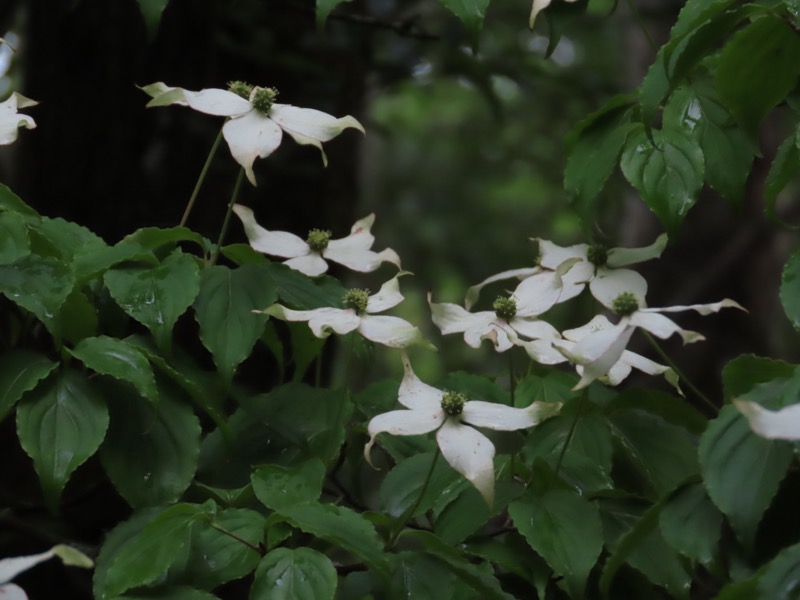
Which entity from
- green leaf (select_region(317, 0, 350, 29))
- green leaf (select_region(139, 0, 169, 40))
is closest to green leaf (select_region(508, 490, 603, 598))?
green leaf (select_region(317, 0, 350, 29))

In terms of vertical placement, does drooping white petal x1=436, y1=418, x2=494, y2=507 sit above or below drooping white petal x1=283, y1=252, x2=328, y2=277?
above

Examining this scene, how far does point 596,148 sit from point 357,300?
0.29 metres

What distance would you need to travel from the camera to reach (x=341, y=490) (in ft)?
3.45

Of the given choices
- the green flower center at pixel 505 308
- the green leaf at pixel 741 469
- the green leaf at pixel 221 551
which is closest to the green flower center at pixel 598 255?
the green flower center at pixel 505 308

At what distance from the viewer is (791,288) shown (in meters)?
0.82

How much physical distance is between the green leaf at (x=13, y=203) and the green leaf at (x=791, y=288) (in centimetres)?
67

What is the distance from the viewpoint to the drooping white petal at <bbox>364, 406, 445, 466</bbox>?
829 mm

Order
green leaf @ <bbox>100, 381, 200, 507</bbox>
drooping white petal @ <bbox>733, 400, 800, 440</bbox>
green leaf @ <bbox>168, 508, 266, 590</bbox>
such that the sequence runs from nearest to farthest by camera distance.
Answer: drooping white petal @ <bbox>733, 400, 800, 440</bbox>
green leaf @ <bbox>168, 508, 266, 590</bbox>
green leaf @ <bbox>100, 381, 200, 507</bbox>

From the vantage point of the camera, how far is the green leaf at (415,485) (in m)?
0.90

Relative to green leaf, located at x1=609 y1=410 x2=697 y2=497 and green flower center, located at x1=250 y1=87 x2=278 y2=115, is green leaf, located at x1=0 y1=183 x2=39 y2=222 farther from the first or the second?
green leaf, located at x1=609 y1=410 x2=697 y2=497

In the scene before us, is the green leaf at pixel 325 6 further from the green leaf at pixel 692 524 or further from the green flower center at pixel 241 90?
the green leaf at pixel 692 524

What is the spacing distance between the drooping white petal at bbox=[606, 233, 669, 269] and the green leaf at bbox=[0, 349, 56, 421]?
1.79ft

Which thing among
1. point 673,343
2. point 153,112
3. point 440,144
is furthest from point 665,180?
point 440,144

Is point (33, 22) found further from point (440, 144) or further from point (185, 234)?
point (440, 144)
